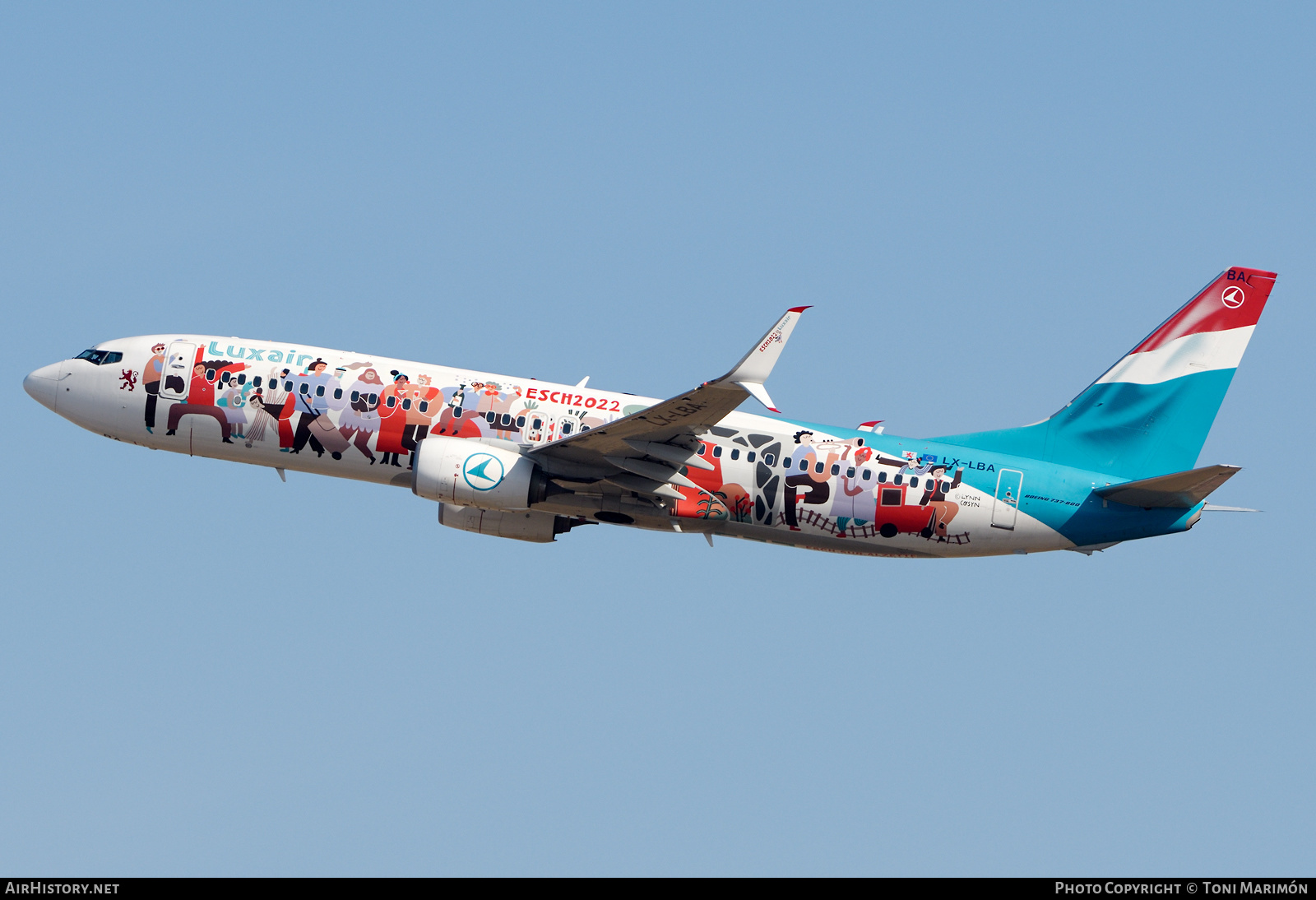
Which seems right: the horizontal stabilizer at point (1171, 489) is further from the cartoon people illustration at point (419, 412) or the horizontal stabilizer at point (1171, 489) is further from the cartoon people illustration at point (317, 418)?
the cartoon people illustration at point (317, 418)

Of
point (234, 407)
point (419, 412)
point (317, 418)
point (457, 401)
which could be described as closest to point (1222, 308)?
point (457, 401)

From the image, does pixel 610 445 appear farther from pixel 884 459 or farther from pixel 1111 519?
pixel 1111 519

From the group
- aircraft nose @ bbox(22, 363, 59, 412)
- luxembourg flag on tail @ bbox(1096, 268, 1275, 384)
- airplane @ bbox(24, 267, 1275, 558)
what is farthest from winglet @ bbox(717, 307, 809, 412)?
aircraft nose @ bbox(22, 363, 59, 412)

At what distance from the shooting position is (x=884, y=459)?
1859 inches

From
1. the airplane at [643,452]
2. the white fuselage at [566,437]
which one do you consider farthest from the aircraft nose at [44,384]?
the white fuselage at [566,437]

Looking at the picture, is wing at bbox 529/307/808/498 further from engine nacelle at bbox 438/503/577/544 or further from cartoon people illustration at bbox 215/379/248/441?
cartoon people illustration at bbox 215/379/248/441

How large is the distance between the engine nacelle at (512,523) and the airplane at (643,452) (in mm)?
1380

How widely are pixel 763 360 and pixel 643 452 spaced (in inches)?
251

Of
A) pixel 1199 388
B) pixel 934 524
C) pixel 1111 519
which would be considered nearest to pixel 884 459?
pixel 934 524

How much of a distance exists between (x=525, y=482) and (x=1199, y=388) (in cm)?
2089

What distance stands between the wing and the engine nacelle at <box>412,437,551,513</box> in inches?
26.3

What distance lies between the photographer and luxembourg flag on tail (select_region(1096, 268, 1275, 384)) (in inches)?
1948

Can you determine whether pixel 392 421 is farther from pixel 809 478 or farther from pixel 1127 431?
pixel 1127 431

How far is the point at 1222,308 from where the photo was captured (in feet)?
163
